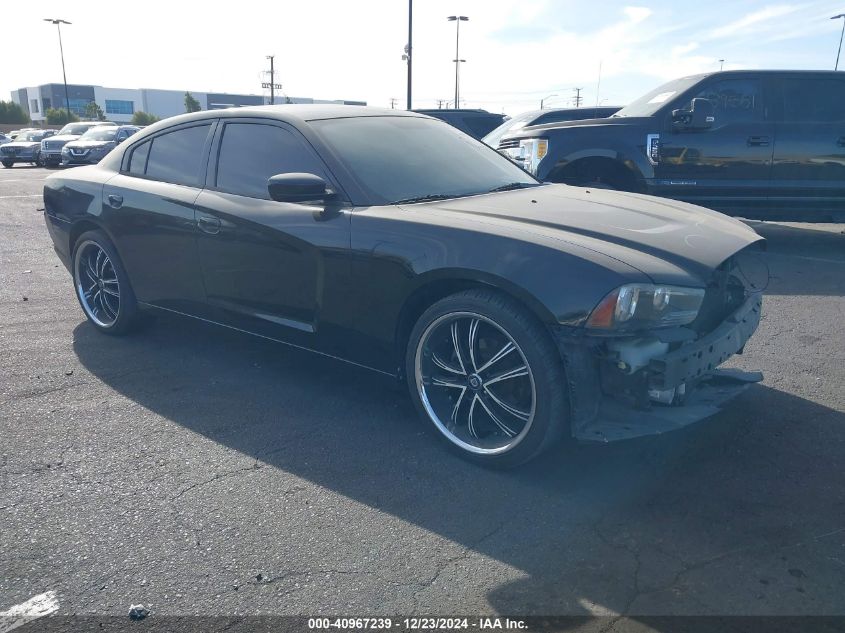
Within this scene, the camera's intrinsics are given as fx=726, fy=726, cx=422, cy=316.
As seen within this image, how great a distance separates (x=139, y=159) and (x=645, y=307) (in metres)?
3.65

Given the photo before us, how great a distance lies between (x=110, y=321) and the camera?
5.25 m

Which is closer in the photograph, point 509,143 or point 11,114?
point 509,143

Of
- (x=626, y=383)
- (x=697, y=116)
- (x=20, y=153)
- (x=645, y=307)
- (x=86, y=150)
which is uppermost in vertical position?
(x=697, y=116)

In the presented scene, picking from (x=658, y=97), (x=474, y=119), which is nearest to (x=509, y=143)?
(x=658, y=97)

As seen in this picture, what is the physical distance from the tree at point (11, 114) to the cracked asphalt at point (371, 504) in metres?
67.2

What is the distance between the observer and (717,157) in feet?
26.3

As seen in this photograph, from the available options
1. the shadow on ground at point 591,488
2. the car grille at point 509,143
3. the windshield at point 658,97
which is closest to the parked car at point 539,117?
the car grille at point 509,143

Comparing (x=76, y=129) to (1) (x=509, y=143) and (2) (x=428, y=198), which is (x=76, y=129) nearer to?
(1) (x=509, y=143)

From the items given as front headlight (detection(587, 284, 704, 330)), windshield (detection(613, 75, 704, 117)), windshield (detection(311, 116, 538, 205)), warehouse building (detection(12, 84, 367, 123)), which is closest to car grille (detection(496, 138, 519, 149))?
windshield (detection(613, 75, 704, 117))

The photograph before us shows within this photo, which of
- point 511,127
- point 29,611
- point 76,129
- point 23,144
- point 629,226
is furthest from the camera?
point 23,144

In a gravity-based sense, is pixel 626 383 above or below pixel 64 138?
below

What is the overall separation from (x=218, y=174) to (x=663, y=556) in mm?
3202

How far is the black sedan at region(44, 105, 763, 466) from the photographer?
Result: 2.98 m

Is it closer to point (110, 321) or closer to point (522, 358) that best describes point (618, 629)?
point (522, 358)
